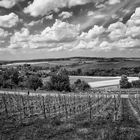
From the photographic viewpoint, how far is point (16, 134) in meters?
15.9

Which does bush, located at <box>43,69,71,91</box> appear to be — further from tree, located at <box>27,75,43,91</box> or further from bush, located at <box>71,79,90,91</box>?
bush, located at <box>71,79,90,91</box>

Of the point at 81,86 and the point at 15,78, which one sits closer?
the point at 81,86

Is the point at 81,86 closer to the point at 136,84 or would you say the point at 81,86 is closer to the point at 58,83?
the point at 58,83

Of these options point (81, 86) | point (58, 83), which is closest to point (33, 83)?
point (58, 83)

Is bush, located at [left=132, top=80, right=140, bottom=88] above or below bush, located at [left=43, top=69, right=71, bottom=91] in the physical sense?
below

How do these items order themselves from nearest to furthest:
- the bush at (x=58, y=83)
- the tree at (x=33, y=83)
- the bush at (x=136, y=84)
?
the bush at (x=58, y=83)
the tree at (x=33, y=83)
the bush at (x=136, y=84)

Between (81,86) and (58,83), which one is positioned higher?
(58,83)

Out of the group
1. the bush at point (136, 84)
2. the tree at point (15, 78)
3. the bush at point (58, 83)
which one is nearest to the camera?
the bush at point (58, 83)

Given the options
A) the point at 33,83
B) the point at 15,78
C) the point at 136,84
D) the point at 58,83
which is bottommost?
the point at 136,84

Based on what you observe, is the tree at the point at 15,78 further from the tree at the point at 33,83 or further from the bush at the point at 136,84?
the bush at the point at 136,84

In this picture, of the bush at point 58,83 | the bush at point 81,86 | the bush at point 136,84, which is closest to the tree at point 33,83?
the bush at point 58,83

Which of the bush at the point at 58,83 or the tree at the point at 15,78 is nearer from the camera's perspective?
the bush at the point at 58,83

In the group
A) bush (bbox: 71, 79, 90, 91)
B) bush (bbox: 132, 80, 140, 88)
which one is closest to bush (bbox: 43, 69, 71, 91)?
bush (bbox: 71, 79, 90, 91)

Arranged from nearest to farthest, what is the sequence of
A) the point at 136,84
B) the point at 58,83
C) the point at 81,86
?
the point at 58,83
the point at 81,86
the point at 136,84
